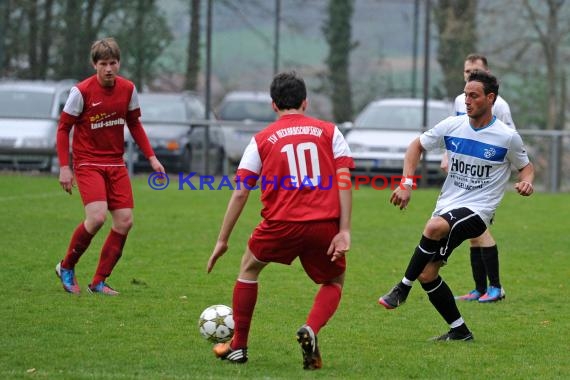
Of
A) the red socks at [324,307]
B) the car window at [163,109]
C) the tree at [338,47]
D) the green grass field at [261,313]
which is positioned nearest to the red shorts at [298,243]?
the red socks at [324,307]

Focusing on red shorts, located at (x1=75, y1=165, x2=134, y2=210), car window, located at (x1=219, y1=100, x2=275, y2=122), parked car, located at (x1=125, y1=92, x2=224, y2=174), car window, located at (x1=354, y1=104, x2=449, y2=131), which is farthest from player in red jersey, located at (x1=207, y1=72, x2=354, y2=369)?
car window, located at (x1=219, y1=100, x2=275, y2=122)

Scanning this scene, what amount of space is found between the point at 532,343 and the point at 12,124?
1444cm

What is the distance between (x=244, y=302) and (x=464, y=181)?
1763mm

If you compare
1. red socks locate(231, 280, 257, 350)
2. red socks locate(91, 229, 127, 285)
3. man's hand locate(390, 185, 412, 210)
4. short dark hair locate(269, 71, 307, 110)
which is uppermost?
short dark hair locate(269, 71, 307, 110)

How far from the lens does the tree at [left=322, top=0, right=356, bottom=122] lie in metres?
23.3

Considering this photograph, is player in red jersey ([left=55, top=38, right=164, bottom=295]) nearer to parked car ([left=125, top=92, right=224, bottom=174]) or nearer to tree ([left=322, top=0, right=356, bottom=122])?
parked car ([left=125, top=92, right=224, bottom=174])

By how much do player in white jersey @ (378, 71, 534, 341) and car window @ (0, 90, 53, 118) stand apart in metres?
14.3

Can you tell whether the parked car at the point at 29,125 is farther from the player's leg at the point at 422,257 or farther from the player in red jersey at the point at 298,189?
the player in red jersey at the point at 298,189

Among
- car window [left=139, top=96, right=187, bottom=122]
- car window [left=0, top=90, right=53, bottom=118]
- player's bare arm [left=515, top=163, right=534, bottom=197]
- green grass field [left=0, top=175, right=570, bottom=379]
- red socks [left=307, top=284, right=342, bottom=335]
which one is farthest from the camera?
car window [left=139, top=96, right=187, bottom=122]

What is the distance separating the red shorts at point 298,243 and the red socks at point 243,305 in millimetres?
196

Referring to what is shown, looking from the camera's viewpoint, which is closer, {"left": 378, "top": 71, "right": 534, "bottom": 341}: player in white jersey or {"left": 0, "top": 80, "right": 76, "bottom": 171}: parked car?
{"left": 378, "top": 71, "right": 534, "bottom": 341}: player in white jersey

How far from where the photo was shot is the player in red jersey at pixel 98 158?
28.3 ft

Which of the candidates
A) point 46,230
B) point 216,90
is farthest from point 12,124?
point 46,230

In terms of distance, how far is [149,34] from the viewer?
23078 millimetres
